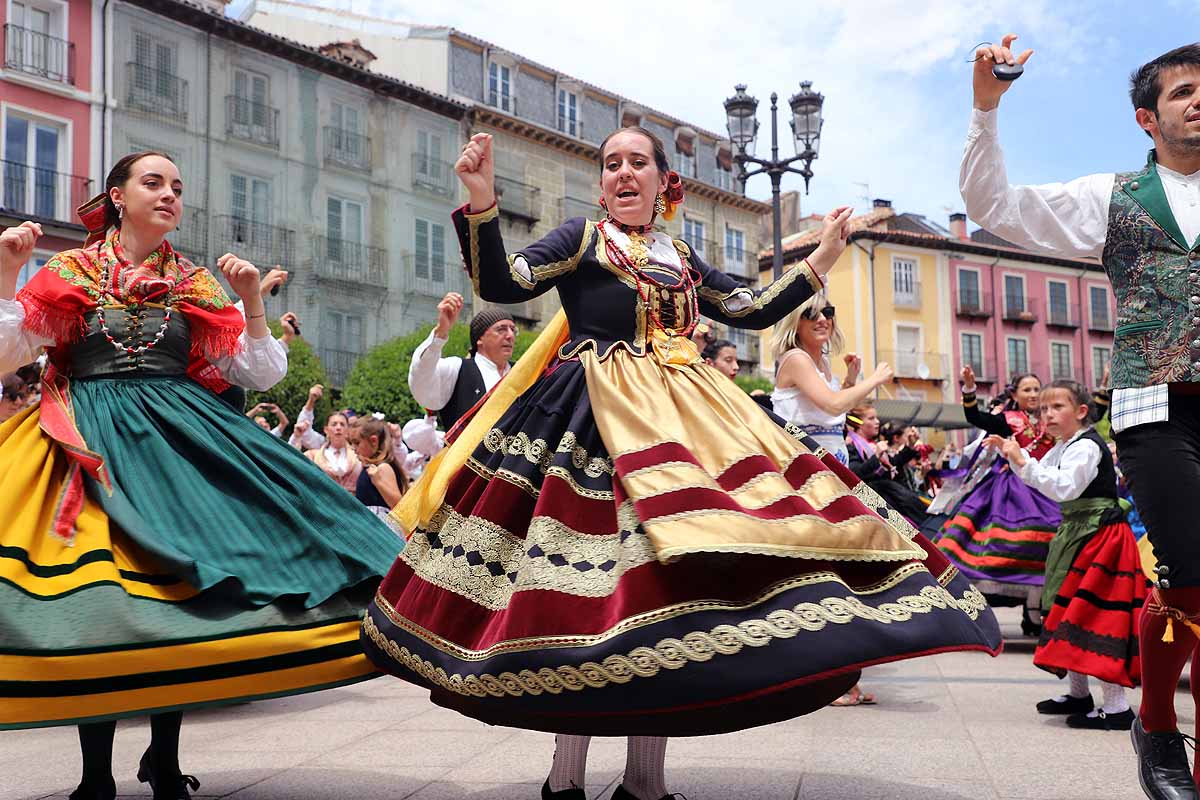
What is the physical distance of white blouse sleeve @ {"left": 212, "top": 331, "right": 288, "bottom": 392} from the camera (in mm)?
4137

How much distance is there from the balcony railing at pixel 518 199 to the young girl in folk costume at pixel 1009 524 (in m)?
23.2

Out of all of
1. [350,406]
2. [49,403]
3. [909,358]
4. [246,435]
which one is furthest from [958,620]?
[909,358]

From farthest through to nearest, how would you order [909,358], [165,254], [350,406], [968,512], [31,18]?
[909,358]
[350,406]
[31,18]
[968,512]
[165,254]

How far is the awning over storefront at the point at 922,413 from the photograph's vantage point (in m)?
30.4

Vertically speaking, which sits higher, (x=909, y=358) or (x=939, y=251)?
(x=939, y=251)

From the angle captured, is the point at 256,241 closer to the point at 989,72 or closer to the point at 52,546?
the point at 52,546

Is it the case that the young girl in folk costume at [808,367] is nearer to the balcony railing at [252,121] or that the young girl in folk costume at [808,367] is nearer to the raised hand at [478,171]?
the raised hand at [478,171]

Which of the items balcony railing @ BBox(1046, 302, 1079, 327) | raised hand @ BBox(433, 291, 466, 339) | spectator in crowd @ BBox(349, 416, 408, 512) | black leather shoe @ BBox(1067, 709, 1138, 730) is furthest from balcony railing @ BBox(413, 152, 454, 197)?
black leather shoe @ BBox(1067, 709, 1138, 730)

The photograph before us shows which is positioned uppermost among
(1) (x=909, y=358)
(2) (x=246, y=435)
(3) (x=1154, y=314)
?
(1) (x=909, y=358)

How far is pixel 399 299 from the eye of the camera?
29594 millimetres

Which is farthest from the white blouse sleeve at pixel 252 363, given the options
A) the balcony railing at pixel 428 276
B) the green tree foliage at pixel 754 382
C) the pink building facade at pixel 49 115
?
the green tree foliage at pixel 754 382

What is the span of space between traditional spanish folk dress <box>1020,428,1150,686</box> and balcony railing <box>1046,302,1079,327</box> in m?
41.2

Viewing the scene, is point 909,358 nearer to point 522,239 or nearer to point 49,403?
point 522,239

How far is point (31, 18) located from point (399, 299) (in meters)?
10.5
